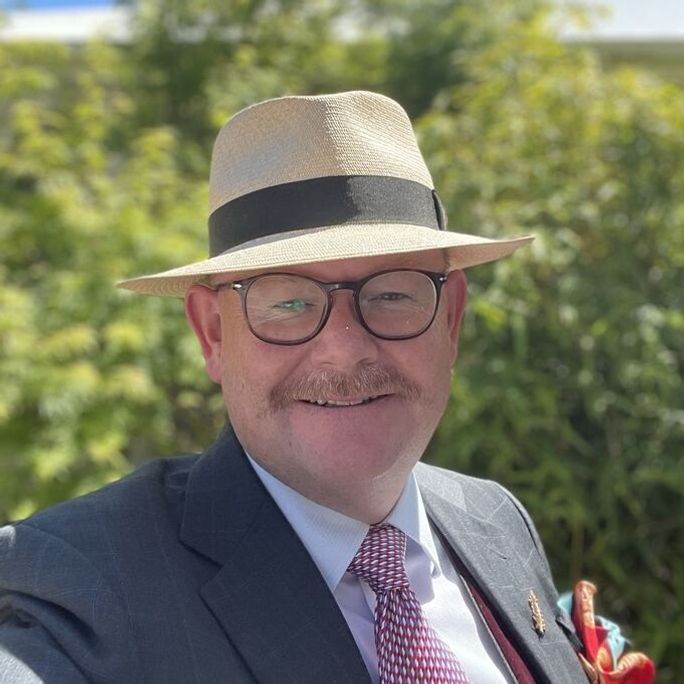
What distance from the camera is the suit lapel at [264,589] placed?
4.78 feet

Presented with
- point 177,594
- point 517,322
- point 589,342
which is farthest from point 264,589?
point 589,342

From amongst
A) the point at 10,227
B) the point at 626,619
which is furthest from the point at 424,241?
the point at 10,227

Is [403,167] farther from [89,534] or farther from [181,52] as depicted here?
[181,52]

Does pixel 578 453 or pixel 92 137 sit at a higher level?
pixel 92 137

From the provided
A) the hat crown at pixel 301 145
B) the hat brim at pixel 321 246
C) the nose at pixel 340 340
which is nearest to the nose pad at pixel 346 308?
the nose at pixel 340 340

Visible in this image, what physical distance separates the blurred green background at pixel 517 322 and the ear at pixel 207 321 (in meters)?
1.98

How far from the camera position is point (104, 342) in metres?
4.39

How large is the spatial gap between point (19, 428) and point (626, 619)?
2886 mm

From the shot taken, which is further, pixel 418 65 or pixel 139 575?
pixel 418 65

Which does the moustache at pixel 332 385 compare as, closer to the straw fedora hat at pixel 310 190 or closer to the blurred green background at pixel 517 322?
the straw fedora hat at pixel 310 190

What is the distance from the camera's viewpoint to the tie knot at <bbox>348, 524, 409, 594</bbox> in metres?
1.62

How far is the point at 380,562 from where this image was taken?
164 centimetres

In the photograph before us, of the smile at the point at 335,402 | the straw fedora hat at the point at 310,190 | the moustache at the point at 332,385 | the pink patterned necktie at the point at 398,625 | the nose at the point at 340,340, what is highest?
the straw fedora hat at the point at 310,190

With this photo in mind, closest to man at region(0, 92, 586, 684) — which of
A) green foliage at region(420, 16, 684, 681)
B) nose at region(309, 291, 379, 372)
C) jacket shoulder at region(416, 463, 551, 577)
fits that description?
nose at region(309, 291, 379, 372)
